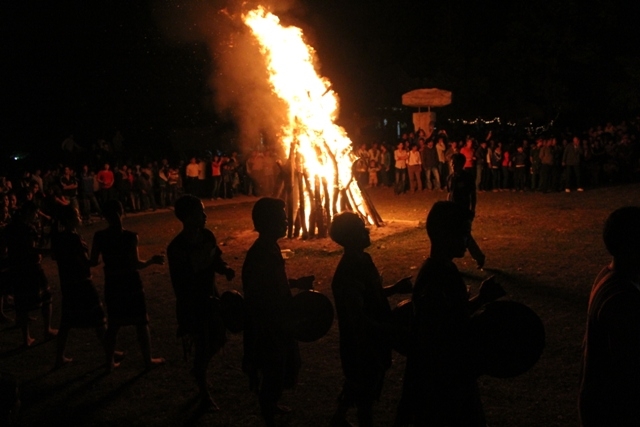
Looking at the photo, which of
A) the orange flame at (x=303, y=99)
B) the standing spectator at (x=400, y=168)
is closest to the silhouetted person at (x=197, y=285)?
the orange flame at (x=303, y=99)

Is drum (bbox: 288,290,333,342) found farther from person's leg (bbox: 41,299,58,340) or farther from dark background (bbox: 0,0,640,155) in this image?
dark background (bbox: 0,0,640,155)

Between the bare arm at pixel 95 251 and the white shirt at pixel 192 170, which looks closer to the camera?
the bare arm at pixel 95 251

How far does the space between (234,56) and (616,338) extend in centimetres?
1894

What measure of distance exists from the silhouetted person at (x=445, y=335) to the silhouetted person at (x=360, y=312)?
53cm

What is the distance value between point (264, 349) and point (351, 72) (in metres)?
26.5

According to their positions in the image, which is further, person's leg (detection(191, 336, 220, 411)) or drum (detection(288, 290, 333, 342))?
person's leg (detection(191, 336, 220, 411))

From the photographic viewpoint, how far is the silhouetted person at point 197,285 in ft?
17.8

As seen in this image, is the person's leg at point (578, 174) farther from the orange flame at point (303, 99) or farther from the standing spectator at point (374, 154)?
the orange flame at point (303, 99)

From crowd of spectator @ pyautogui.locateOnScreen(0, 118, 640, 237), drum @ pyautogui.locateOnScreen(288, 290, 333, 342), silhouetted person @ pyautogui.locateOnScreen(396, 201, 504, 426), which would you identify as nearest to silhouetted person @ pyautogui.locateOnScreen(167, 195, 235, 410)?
drum @ pyautogui.locateOnScreen(288, 290, 333, 342)

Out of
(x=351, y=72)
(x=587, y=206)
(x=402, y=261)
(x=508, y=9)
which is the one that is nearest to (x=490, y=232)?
(x=402, y=261)

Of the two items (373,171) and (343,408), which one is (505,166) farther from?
(343,408)

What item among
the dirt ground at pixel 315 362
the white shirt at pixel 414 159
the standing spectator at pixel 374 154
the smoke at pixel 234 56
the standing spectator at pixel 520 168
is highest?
the smoke at pixel 234 56

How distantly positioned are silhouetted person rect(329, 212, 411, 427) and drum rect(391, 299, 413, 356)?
0.15 metres

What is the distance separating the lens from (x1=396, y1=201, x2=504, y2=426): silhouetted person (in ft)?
12.0
